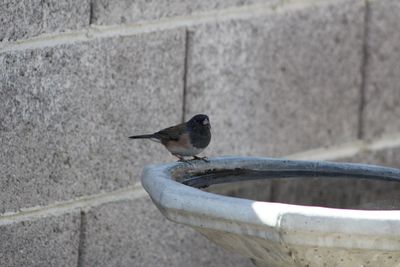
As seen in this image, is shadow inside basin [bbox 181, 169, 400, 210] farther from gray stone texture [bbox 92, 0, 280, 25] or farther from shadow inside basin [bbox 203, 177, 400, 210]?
gray stone texture [bbox 92, 0, 280, 25]

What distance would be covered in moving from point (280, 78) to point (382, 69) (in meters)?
0.88

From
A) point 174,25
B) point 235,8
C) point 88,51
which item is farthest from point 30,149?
point 235,8

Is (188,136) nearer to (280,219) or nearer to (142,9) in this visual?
(142,9)

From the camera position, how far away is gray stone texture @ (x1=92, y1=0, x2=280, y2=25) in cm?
474

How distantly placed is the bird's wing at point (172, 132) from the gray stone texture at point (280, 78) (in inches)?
16.9

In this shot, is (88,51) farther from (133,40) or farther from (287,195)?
(287,195)

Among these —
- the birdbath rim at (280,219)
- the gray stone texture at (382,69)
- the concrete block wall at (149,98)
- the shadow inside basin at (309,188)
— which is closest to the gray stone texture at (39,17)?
the concrete block wall at (149,98)

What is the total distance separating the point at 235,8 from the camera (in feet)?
17.7

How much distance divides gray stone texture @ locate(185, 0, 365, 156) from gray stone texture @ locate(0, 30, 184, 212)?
22 cm

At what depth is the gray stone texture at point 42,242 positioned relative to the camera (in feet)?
14.7

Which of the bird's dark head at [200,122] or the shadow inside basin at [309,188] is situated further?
the bird's dark head at [200,122]

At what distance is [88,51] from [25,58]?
36cm

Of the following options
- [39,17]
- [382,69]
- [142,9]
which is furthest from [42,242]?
[382,69]

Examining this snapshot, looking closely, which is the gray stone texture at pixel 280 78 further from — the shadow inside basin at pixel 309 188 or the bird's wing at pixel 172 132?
the shadow inside basin at pixel 309 188
